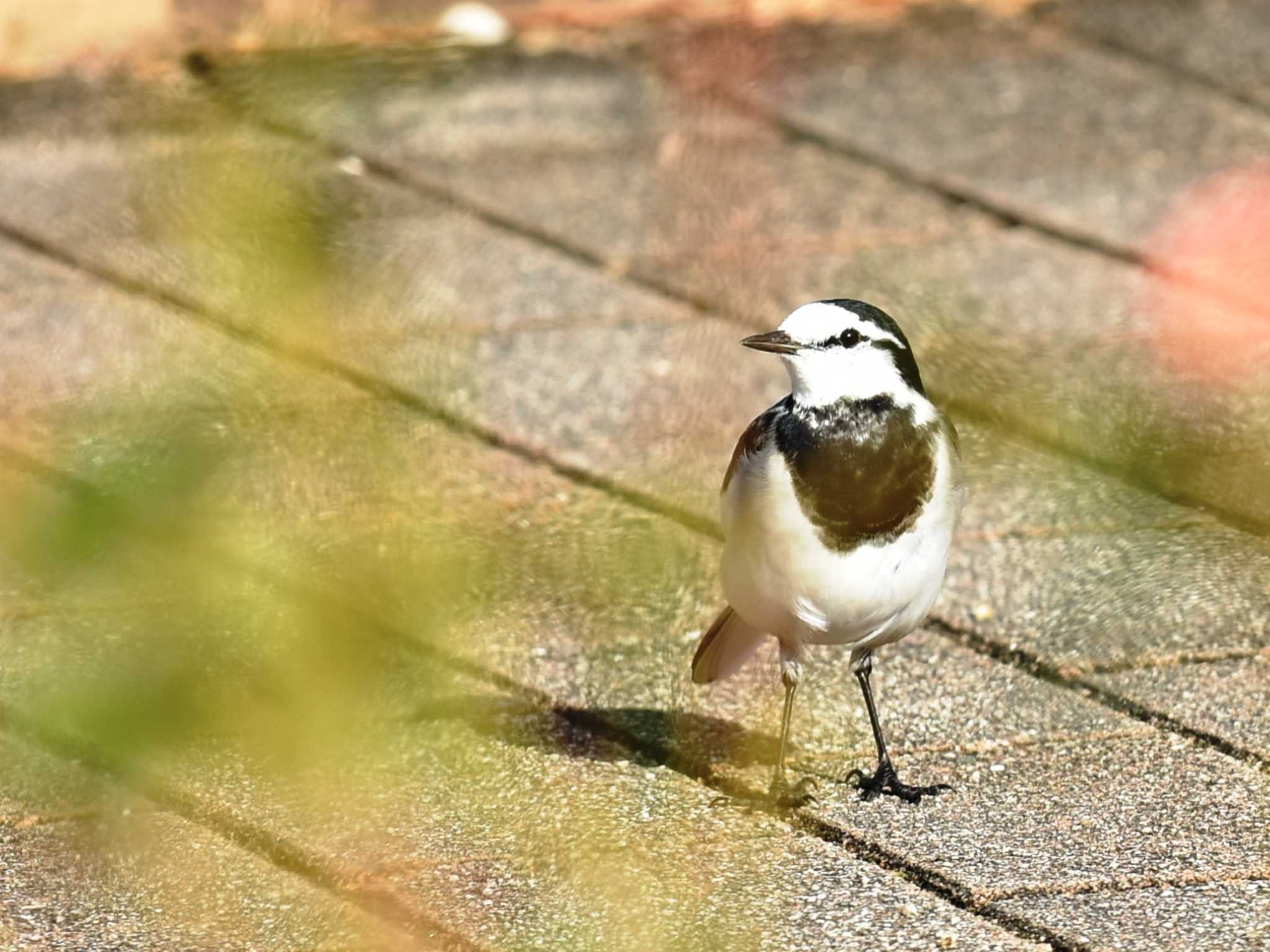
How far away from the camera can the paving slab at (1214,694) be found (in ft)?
11.7

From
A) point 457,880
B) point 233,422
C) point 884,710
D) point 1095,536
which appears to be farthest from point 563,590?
point 233,422

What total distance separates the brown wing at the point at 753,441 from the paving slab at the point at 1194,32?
12.3ft

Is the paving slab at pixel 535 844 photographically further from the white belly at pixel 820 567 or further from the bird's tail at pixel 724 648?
the white belly at pixel 820 567

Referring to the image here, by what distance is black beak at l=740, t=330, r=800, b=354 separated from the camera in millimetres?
3229

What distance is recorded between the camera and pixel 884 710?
12.1 ft

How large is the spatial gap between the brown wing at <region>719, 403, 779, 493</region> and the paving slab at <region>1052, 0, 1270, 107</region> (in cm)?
375

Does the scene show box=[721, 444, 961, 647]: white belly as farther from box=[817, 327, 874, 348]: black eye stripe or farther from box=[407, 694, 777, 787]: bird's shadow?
box=[407, 694, 777, 787]: bird's shadow

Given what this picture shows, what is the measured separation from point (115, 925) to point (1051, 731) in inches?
66.3

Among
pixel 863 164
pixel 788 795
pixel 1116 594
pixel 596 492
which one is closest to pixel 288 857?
pixel 788 795

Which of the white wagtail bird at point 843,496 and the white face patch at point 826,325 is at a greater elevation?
the white face patch at point 826,325

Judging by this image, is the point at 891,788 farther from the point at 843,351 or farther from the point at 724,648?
the point at 843,351

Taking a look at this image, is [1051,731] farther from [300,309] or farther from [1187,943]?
[300,309]

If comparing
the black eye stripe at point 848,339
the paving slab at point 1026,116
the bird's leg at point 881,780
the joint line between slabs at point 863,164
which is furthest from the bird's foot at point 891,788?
the paving slab at point 1026,116

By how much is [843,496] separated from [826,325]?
30 centimetres
